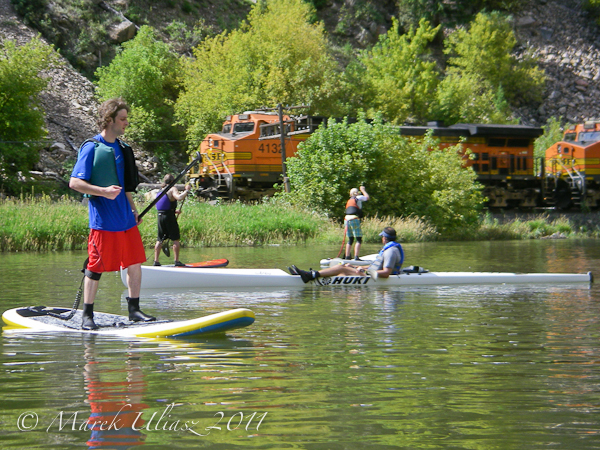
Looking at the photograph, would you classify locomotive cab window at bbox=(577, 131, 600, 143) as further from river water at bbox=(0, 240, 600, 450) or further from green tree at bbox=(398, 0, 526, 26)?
green tree at bbox=(398, 0, 526, 26)

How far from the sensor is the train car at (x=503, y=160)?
3688cm

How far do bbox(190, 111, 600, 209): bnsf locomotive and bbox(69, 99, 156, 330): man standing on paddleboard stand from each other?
968 inches

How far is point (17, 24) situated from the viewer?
49750mm

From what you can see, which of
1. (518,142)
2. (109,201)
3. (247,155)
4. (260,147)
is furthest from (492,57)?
(109,201)

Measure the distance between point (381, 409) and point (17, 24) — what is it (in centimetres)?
5099

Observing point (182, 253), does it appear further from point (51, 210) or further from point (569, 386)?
point (569, 386)

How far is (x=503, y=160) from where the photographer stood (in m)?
37.8

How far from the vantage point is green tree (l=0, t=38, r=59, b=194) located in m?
33.2

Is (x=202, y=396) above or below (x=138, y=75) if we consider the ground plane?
below

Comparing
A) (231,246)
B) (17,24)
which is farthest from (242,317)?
(17,24)

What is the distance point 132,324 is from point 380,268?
5.81 meters

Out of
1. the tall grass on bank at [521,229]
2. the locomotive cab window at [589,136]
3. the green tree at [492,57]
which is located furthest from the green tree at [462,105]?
the tall grass on bank at [521,229]

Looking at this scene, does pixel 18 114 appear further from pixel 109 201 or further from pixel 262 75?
pixel 109 201

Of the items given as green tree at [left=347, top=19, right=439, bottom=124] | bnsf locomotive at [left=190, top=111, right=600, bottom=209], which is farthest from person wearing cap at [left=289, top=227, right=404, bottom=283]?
green tree at [left=347, top=19, right=439, bottom=124]
